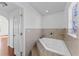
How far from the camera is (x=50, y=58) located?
140cm

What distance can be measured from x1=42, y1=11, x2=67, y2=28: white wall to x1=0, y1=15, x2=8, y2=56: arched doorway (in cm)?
66

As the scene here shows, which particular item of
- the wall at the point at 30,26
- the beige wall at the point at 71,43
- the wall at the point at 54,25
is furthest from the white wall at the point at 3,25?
the beige wall at the point at 71,43

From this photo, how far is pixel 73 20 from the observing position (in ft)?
5.36

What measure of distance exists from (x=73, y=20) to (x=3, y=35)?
120 centimetres

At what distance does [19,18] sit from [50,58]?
0.94m

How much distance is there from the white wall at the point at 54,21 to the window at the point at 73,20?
121mm

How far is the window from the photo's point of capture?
156 cm

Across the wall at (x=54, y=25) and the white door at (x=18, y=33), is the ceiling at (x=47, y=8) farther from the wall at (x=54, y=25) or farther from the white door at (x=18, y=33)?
the white door at (x=18, y=33)

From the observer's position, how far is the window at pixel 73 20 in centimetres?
156

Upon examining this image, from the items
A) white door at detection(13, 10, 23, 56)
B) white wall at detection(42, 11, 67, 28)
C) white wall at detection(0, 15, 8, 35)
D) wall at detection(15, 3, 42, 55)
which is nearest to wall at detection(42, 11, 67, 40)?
white wall at detection(42, 11, 67, 28)

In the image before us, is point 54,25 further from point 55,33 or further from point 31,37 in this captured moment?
point 31,37

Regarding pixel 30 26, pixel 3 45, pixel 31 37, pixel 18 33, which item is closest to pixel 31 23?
pixel 30 26

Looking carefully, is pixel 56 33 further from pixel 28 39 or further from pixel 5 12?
pixel 5 12

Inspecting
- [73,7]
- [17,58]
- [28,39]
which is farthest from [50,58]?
[73,7]
